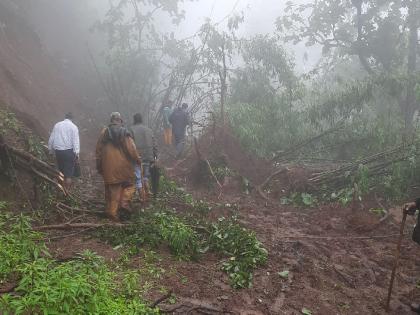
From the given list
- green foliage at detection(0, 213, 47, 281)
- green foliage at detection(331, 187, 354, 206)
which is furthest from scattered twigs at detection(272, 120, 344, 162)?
green foliage at detection(0, 213, 47, 281)

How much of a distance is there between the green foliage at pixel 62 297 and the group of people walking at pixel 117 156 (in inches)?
113

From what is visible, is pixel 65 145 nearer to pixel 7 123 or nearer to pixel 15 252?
pixel 7 123

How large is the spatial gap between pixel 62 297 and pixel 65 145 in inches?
206

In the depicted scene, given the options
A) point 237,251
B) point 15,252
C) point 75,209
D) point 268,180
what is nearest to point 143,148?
point 75,209

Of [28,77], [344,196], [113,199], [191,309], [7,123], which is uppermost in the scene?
[28,77]

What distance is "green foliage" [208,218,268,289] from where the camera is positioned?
5.05m

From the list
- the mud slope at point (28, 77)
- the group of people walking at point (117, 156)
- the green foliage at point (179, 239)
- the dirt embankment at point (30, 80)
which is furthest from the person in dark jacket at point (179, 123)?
the green foliage at point (179, 239)

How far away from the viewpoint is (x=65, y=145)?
7879mm

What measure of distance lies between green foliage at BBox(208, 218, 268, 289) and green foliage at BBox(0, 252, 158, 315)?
1.57 meters

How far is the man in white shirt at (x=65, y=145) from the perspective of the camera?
7852 mm

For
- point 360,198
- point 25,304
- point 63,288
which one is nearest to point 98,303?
point 63,288

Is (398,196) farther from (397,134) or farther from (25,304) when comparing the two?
(25,304)

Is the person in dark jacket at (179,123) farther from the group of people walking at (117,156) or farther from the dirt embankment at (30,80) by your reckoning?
the group of people walking at (117,156)

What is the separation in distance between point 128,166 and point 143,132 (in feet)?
4.14
